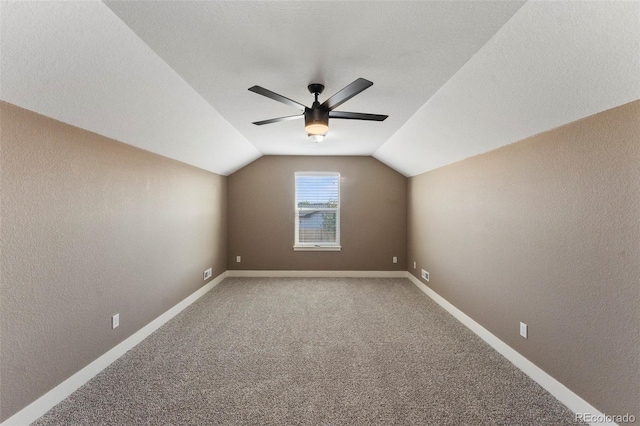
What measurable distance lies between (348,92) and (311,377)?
2191 mm

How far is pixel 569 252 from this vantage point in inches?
72.7

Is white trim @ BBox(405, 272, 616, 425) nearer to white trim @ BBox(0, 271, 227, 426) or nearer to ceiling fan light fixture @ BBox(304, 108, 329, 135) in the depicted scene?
ceiling fan light fixture @ BBox(304, 108, 329, 135)

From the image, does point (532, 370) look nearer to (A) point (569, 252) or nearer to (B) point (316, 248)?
(A) point (569, 252)

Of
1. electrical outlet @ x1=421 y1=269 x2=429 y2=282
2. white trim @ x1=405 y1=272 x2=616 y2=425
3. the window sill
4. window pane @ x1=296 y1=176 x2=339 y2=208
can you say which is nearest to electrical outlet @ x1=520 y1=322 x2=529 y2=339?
white trim @ x1=405 y1=272 x2=616 y2=425

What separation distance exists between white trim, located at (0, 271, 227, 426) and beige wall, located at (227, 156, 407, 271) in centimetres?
204

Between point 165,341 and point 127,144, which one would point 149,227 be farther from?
point 165,341

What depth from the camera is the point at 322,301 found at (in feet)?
12.8

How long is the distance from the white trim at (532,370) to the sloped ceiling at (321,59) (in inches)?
73.9

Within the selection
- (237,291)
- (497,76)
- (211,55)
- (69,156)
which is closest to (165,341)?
(237,291)

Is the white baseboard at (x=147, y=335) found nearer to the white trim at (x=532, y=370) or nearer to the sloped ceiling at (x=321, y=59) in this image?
the white trim at (x=532, y=370)

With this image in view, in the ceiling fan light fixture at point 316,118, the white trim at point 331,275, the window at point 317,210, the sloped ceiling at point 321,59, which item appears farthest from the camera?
the window at point 317,210

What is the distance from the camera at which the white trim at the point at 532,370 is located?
1.74m

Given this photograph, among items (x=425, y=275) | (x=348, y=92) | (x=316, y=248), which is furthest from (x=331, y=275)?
(x=348, y=92)

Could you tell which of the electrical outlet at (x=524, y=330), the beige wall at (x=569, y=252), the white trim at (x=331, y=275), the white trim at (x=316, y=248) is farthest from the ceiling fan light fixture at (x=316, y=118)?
the white trim at (x=331, y=275)
